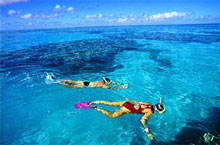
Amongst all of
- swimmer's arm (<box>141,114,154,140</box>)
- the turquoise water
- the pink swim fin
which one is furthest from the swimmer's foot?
swimmer's arm (<box>141,114,154,140</box>)

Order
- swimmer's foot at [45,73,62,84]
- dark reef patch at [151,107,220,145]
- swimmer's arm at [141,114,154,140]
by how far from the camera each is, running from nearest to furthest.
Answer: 1. dark reef patch at [151,107,220,145]
2. swimmer's arm at [141,114,154,140]
3. swimmer's foot at [45,73,62,84]

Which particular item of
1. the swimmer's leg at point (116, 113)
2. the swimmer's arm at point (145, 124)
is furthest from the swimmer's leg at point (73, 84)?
the swimmer's arm at point (145, 124)

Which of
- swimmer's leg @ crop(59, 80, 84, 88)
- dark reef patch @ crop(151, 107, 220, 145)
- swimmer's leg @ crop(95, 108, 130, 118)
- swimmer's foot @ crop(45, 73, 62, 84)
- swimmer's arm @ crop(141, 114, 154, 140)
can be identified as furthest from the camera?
swimmer's foot @ crop(45, 73, 62, 84)

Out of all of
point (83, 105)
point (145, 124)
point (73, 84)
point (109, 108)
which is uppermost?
point (73, 84)

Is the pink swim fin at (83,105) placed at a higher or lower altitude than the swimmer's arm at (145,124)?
higher

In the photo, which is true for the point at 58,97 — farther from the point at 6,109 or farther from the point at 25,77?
the point at 25,77

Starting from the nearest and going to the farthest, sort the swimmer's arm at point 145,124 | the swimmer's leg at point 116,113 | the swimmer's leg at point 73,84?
1. the swimmer's arm at point 145,124
2. the swimmer's leg at point 116,113
3. the swimmer's leg at point 73,84

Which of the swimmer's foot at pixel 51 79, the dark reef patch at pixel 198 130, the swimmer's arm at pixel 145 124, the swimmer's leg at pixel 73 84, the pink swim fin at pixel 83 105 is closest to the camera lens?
the dark reef patch at pixel 198 130

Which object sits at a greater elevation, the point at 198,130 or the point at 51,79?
the point at 51,79

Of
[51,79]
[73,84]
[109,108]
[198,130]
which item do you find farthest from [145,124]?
[51,79]

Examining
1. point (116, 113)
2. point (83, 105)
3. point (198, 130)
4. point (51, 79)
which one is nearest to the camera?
point (198, 130)

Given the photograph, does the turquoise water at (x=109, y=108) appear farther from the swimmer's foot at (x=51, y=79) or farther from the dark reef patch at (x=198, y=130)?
the swimmer's foot at (x=51, y=79)

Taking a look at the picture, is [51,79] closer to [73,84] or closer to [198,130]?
[73,84]

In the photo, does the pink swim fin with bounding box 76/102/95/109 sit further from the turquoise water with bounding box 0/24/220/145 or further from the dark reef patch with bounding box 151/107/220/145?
the dark reef patch with bounding box 151/107/220/145
